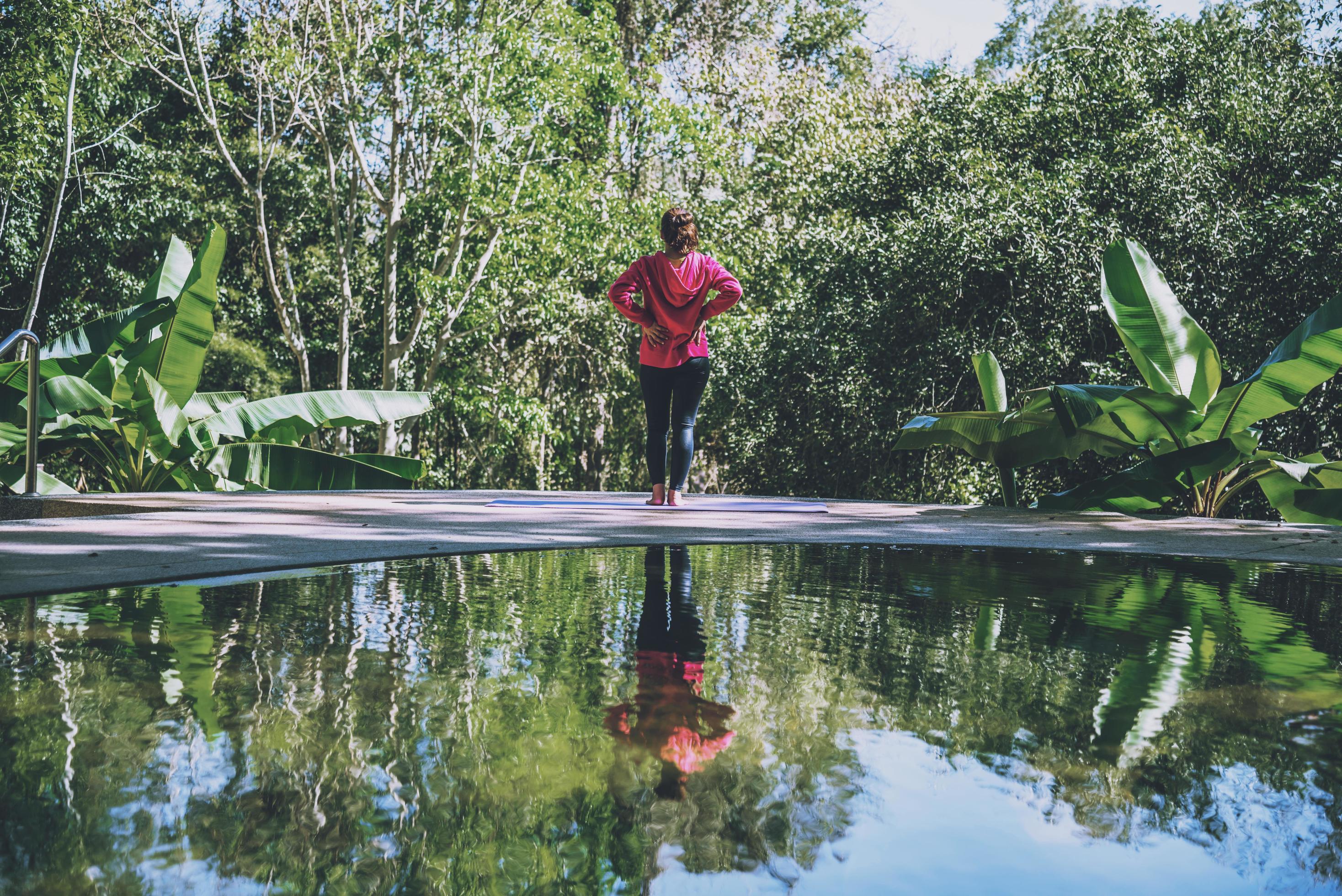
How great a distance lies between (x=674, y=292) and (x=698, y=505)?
1.50 m

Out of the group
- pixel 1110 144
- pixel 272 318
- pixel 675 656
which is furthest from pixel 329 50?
pixel 675 656

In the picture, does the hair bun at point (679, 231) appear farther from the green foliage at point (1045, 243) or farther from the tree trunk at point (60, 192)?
the tree trunk at point (60, 192)

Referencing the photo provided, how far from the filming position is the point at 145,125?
867 inches

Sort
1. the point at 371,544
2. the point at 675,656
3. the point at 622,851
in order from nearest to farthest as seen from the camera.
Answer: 1. the point at 622,851
2. the point at 675,656
3. the point at 371,544

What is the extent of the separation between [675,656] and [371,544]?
211cm

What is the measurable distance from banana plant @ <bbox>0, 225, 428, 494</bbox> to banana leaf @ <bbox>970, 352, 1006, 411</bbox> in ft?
14.9

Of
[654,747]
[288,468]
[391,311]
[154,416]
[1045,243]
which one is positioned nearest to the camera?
[654,747]

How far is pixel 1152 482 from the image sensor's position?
6797 mm

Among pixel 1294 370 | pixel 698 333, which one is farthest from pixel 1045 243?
pixel 698 333

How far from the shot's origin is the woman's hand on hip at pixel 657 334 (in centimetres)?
628

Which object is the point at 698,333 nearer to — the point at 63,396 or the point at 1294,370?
the point at 1294,370

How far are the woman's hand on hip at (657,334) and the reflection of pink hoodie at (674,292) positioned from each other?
0.02 m

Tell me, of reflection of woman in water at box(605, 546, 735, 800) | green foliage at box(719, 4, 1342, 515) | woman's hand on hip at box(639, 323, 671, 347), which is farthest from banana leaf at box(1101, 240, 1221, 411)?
reflection of woman in water at box(605, 546, 735, 800)

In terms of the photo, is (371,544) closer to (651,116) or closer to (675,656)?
(675,656)
